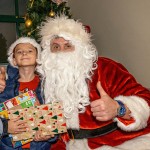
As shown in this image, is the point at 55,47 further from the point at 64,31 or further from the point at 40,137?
the point at 40,137

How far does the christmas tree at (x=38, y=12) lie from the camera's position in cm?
257

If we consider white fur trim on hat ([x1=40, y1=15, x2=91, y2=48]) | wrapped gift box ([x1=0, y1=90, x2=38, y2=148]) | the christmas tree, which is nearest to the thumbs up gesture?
wrapped gift box ([x1=0, y1=90, x2=38, y2=148])

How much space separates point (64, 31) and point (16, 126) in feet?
2.79

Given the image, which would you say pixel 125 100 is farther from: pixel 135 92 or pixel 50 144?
pixel 50 144

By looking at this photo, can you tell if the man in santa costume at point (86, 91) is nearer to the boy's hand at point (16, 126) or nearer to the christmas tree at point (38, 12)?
the boy's hand at point (16, 126)

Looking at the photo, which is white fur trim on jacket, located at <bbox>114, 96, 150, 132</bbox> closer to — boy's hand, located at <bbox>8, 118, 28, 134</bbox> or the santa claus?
the santa claus

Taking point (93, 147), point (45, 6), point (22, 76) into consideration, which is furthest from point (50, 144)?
point (45, 6)

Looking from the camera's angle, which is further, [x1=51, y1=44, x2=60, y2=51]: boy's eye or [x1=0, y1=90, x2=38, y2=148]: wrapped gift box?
[x1=51, y1=44, x2=60, y2=51]: boy's eye

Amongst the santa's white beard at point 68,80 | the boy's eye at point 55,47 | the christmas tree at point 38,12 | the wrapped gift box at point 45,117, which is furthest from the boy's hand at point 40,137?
the christmas tree at point 38,12

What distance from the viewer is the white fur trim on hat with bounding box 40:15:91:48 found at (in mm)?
2023

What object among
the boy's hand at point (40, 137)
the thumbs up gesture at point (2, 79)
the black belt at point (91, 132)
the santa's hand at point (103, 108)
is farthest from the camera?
the thumbs up gesture at point (2, 79)

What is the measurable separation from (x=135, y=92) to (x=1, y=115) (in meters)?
1.01

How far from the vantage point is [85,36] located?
83.0 inches

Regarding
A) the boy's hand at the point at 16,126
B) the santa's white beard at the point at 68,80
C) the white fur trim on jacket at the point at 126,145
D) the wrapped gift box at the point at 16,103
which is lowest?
the white fur trim on jacket at the point at 126,145
